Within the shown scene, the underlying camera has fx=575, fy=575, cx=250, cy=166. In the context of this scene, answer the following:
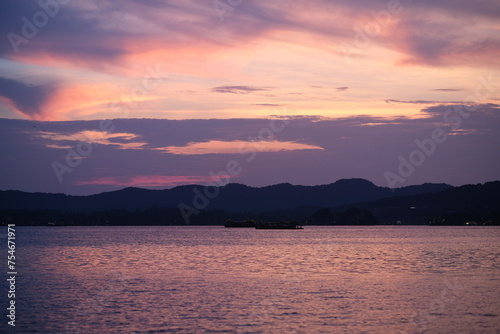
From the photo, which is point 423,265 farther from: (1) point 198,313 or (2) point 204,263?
(1) point 198,313

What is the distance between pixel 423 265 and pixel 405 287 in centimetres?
2768

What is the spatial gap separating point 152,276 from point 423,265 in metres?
40.5

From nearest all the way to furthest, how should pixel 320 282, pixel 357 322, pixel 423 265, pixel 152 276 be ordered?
pixel 357 322 < pixel 320 282 < pixel 152 276 < pixel 423 265

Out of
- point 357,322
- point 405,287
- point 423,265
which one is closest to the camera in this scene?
point 357,322

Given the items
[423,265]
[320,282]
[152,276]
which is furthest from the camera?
[423,265]

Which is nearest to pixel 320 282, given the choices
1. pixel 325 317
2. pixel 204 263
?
pixel 325 317

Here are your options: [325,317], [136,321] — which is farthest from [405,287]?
[136,321]

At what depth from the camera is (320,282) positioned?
6512 cm

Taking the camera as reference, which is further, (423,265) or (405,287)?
(423,265)

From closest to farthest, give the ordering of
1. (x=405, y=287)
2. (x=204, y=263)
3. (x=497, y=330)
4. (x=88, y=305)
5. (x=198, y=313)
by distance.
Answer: (x=497, y=330) → (x=198, y=313) → (x=88, y=305) → (x=405, y=287) → (x=204, y=263)

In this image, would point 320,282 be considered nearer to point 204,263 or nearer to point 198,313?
point 198,313

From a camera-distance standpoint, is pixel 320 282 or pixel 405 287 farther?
pixel 320 282

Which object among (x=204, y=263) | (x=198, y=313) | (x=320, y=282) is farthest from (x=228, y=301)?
(x=204, y=263)

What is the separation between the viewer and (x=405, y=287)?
198ft
